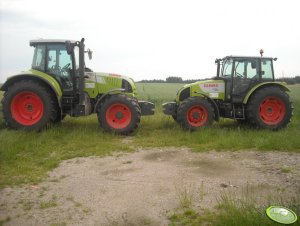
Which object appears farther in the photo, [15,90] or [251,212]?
Answer: [15,90]

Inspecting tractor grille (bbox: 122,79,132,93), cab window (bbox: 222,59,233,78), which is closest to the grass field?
tractor grille (bbox: 122,79,132,93)

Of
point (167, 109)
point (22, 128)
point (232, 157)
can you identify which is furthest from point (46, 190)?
point (167, 109)

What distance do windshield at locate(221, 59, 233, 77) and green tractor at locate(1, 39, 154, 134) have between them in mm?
2815

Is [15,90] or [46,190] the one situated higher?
[15,90]

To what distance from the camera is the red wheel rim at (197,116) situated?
393 inches

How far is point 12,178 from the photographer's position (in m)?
5.86

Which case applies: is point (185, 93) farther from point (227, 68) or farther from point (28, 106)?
point (28, 106)

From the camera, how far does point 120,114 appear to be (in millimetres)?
9617

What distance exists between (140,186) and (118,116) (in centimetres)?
430

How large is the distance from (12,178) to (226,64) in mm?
7062

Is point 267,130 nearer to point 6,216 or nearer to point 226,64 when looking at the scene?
point 226,64

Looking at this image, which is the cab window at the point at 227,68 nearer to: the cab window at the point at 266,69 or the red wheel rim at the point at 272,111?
the cab window at the point at 266,69

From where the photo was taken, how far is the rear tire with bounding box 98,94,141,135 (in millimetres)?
9492

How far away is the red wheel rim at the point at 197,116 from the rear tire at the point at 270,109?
1294mm
